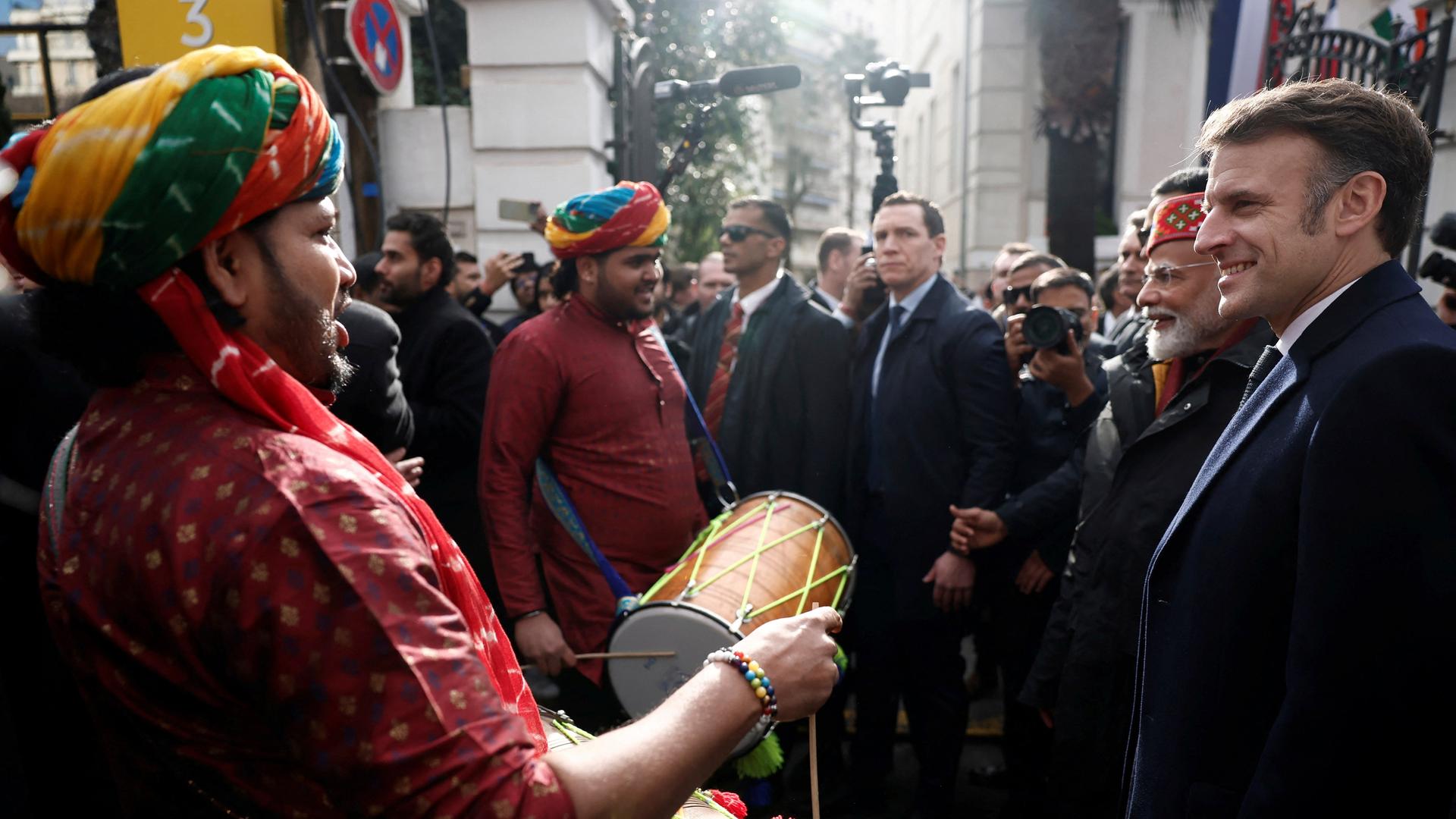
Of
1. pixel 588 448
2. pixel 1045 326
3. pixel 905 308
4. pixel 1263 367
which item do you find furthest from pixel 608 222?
pixel 1263 367

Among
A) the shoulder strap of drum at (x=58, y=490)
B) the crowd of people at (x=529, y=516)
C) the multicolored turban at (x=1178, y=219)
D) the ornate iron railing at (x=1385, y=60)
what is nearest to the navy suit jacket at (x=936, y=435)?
the crowd of people at (x=529, y=516)

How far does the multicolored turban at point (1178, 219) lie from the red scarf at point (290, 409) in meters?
2.12

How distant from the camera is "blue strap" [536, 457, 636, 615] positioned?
122 inches

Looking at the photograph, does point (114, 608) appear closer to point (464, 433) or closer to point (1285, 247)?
point (1285, 247)

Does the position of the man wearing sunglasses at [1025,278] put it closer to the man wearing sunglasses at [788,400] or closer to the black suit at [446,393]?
the man wearing sunglasses at [788,400]

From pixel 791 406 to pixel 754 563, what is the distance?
1472 millimetres

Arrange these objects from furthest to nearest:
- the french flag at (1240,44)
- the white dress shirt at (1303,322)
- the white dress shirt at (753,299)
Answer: the french flag at (1240,44)
the white dress shirt at (753,299)
the white dress shirt at (1303,322)

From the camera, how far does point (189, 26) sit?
4973 mm

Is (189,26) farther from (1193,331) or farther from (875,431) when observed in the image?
(1193,331)

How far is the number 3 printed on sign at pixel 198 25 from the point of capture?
16.3ft

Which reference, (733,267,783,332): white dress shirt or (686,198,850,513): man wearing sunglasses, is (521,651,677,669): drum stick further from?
(733,267,783,332): white dress shirt

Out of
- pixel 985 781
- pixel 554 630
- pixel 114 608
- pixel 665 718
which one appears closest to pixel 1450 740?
pixel 665 718

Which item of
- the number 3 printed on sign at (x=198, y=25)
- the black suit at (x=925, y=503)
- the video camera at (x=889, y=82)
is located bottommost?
the black suit at (x=925, y=503)

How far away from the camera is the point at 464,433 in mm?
3760
